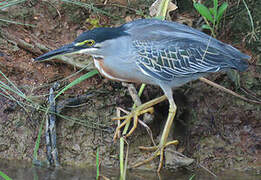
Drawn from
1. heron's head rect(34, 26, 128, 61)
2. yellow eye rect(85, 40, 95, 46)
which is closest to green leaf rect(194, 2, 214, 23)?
heron's head rect(34, 26, 128, 61)

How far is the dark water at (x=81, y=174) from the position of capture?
3.04 metres

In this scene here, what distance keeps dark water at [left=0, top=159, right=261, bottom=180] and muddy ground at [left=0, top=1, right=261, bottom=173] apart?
0.36 ft

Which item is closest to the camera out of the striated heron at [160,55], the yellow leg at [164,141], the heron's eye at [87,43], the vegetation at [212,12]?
the heron's eye at [87,43]

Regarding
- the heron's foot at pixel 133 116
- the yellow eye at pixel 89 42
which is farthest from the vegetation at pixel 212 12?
the yellow eye at pixel 89 42

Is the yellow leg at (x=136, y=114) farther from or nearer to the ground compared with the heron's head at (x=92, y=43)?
nearer to the ground

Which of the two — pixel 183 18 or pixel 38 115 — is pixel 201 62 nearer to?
pixel 183 18

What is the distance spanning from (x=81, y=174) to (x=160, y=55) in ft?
3.47

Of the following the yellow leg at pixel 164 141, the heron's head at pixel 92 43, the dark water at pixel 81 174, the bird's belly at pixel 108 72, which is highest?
the heron's head at pixel 92 43

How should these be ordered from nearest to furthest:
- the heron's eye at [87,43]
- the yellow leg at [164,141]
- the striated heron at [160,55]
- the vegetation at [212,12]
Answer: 1. the heron's eye at [87,43]
2. the striated heron at [160,55]
3. the yellow leg at [164,141]
4. the vegetation at [212,12]

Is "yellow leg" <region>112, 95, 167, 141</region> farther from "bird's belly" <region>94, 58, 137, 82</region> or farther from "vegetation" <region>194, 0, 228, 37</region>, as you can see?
"vegetation" <region>194, 0, 228, 37</region>

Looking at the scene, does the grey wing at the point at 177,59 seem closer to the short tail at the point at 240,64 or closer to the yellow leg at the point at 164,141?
the short tail at the point at 240,64

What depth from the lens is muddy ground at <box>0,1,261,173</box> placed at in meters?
3.38

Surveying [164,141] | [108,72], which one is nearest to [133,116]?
[164,141]

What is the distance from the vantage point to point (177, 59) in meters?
3.03
